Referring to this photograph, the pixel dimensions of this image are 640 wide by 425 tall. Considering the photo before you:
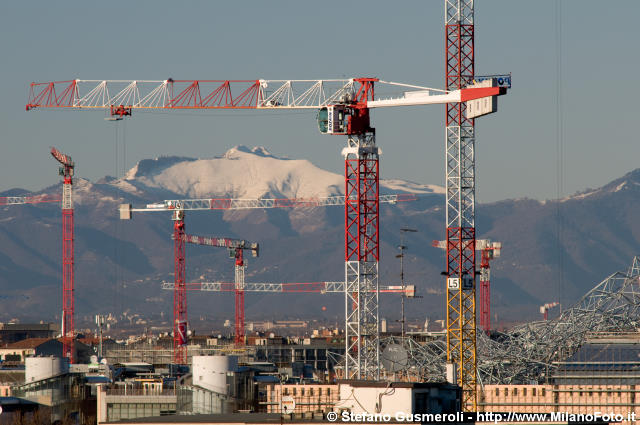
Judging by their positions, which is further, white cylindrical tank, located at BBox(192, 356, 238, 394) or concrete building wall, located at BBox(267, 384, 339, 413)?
concrete building wall, located at BBox(267, 384, 339, 413)

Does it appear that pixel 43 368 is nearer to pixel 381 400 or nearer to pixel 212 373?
pixel 212 373

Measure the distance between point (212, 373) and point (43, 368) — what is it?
24743 millimetres

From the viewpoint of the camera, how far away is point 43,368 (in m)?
148

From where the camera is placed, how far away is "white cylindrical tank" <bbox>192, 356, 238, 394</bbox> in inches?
5128

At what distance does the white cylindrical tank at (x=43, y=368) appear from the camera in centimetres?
14762

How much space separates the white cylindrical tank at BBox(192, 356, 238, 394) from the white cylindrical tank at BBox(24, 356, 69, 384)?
22.1 meters

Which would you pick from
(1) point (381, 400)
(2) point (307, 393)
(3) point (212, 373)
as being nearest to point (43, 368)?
(3) point (212, 373)

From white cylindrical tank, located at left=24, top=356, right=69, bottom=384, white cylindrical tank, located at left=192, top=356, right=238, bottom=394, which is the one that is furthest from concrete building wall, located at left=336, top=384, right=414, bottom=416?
white cylindrical tank, located at left=24, top=356, right=69, bottom=384

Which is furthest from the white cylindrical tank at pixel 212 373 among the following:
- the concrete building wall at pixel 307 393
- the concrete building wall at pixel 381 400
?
the concrete building wall at pixel 381 400

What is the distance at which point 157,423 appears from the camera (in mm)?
90250

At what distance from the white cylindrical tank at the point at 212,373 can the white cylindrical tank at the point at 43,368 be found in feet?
72.6

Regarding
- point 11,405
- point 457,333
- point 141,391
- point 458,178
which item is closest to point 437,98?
point 458,178

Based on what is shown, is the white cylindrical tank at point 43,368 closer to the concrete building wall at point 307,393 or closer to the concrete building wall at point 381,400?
the concrete building wall at point 307,393

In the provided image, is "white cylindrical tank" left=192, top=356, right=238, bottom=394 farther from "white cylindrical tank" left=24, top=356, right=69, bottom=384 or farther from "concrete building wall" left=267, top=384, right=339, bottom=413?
"concrete building wall" left=267, top=384, right=339, bottom=413
